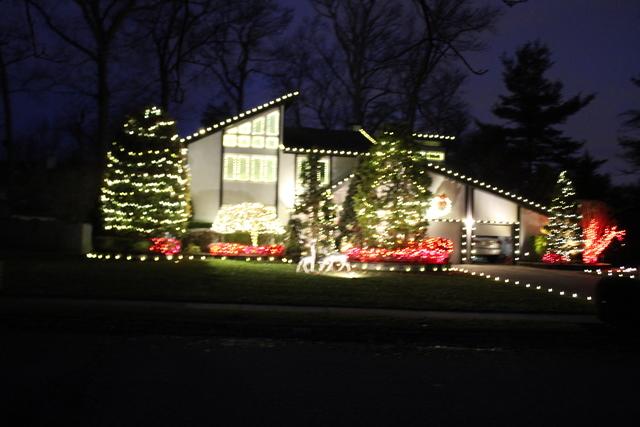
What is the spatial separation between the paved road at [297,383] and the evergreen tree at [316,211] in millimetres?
12278

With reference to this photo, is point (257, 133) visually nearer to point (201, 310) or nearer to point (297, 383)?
point (201, 310)

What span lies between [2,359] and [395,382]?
214 inches

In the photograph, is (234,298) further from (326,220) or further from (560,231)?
(560,231)

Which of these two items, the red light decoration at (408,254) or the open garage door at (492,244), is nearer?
the red light decoration at (408,254)

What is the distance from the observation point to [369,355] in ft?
36.6

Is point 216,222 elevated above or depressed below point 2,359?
above

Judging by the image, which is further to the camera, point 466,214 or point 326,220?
point 466,214

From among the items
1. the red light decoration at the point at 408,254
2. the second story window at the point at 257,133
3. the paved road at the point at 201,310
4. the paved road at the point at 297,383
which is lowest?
the paved road at the point at 297,383

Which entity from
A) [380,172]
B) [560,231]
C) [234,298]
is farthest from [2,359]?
[560,231]

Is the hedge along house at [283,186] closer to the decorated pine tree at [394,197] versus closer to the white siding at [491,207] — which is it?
the white siding at [491,207]

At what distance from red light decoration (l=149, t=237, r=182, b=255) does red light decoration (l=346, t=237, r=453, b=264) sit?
690cm

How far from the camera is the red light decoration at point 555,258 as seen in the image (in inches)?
1212

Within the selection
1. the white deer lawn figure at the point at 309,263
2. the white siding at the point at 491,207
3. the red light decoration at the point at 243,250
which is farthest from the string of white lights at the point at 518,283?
the red light decoration at the point at 243,250

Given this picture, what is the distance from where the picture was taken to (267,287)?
18891 millimetres
